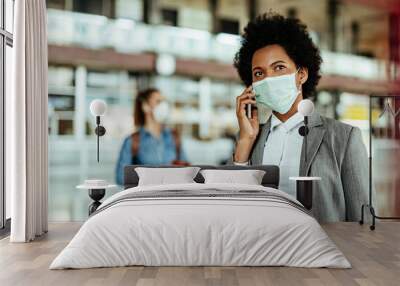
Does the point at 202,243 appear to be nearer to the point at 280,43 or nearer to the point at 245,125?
the point at 245,125

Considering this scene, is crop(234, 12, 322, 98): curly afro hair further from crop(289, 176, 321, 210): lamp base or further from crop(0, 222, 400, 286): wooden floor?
crop(0, 222, 400, 286): wooden floor

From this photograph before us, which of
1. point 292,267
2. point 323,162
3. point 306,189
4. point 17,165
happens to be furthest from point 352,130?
point 17,165

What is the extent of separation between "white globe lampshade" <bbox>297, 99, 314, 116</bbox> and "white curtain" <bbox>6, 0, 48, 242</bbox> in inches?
110

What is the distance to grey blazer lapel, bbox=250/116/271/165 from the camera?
6898mm

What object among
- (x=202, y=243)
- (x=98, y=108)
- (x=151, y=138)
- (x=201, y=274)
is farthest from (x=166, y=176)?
(x=201, y=274)

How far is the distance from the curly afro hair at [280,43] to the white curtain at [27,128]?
7.75 ft

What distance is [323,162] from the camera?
6727mm

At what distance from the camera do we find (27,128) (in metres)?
5.58

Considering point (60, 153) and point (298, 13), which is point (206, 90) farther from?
point (60, 153)

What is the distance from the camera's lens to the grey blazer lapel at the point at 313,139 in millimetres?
6727

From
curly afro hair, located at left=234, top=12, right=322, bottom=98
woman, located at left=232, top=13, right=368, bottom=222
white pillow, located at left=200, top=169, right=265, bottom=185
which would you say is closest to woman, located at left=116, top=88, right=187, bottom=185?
white pillow, located at left=200, top=169, right=265, bottom=185

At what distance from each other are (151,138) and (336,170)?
2161 mm

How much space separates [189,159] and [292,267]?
9.51 feet

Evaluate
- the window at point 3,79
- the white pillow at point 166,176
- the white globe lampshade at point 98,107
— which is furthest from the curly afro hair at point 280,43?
the window at point 3,79
